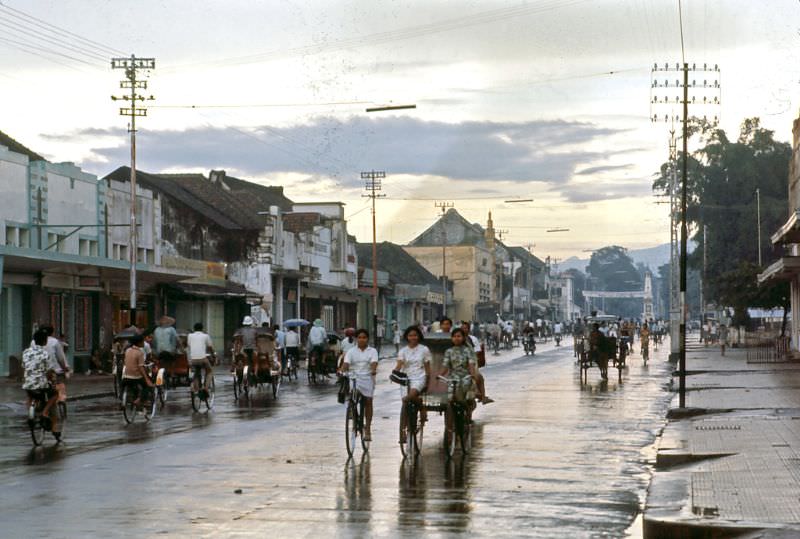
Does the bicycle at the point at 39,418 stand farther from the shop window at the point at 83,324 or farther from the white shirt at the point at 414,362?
the shop window at the point at 83,324

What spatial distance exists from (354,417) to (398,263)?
108m

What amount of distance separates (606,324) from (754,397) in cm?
2945

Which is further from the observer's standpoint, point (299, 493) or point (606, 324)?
point (606, 324)

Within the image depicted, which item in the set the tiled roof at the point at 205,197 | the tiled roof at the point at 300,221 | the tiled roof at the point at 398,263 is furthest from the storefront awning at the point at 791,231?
the tiled roof at the point at 398,263

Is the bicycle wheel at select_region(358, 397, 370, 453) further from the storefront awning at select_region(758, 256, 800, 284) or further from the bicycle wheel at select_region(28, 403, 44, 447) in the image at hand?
the storefront awning at select_region(758, 256, 800, 284)

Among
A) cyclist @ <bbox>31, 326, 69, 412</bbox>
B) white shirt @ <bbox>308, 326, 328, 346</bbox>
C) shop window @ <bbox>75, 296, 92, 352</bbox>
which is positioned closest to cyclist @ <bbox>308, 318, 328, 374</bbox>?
white shirt @ <bbox>308, 326, 328, 346</bbox>

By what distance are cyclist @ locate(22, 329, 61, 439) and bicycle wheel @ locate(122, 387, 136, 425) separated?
3586mm

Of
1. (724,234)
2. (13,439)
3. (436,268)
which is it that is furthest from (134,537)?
(436,268)

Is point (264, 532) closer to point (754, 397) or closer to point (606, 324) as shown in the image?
point (754, 397)

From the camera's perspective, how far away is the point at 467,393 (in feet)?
58.1

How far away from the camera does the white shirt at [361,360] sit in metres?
18.0

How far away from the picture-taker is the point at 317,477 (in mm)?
15062

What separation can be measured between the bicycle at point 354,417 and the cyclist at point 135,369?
256 inches

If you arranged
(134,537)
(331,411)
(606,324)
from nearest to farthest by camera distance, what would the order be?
(134,537) < (331,411) < (606,324)
